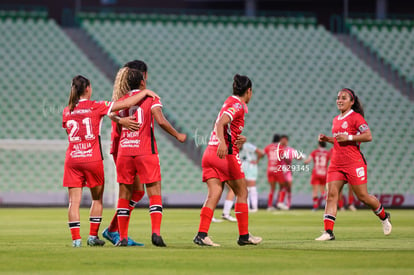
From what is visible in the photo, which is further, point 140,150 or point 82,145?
point 82,145

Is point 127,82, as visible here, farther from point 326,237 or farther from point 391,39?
point 391,39

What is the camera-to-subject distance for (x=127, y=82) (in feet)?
31.2

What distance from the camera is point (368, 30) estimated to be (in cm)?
3325

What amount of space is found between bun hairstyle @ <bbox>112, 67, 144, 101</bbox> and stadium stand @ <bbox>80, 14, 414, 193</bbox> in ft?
56.3

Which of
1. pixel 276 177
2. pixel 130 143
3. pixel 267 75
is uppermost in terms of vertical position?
pixel 267 75

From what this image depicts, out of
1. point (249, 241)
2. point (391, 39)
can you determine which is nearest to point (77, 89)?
point (249, 241)

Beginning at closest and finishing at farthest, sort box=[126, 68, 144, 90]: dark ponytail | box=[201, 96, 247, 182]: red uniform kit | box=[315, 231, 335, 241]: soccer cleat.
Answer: box=[126, 68, 144, 90]: dark ponytail → box=[201, 96, 247, 182]: red uniform kit → box=[315, 231, 335, 241]: soccer cleat

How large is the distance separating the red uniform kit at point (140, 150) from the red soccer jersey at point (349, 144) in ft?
10.8

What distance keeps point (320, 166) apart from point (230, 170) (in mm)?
14679

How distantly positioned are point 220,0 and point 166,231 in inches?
887

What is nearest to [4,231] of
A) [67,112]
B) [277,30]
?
[67,112]

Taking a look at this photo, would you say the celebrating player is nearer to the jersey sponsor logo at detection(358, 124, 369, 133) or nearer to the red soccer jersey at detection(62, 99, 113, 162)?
the red soccer jersey at detection(62, 99, 113, 162)

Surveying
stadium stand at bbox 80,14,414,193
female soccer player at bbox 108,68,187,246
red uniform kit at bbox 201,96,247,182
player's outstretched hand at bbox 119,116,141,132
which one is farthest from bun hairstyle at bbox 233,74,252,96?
stadium stand at bbox 80,14,414,193

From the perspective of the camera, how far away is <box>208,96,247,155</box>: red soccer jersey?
9.55 meters
